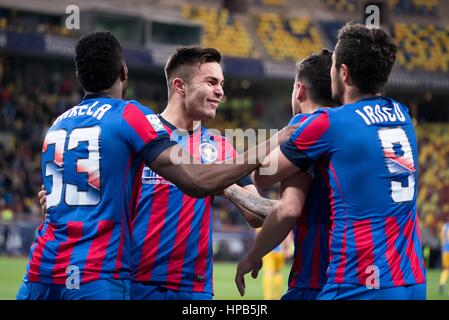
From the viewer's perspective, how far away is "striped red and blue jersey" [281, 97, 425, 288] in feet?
14.1

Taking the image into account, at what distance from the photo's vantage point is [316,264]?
4.91 m

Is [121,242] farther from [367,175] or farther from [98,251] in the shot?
[367,175]

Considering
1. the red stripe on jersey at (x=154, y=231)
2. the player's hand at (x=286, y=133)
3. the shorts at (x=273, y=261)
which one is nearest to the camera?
the player's hand at (x=286, y=133)

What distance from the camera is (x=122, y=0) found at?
116ft

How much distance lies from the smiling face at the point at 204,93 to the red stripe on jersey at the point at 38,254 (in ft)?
5.75

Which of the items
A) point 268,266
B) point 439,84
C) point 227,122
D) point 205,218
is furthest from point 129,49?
point 205,218

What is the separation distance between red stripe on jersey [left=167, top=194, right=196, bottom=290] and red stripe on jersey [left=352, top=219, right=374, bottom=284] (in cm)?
151

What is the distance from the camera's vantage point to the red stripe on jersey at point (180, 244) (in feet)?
17.8

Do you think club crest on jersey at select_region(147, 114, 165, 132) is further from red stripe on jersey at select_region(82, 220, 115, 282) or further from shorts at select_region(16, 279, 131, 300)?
shorts at select_region(16, 279, 131, 300)

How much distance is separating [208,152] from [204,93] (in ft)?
1.50

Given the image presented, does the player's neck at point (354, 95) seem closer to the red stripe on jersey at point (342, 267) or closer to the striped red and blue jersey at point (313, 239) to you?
the striped red and blue jersey at point (313, 239)

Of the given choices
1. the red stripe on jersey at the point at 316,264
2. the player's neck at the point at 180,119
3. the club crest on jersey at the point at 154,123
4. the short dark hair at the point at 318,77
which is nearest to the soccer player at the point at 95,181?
the club crest on jersey at the point at 154,123
